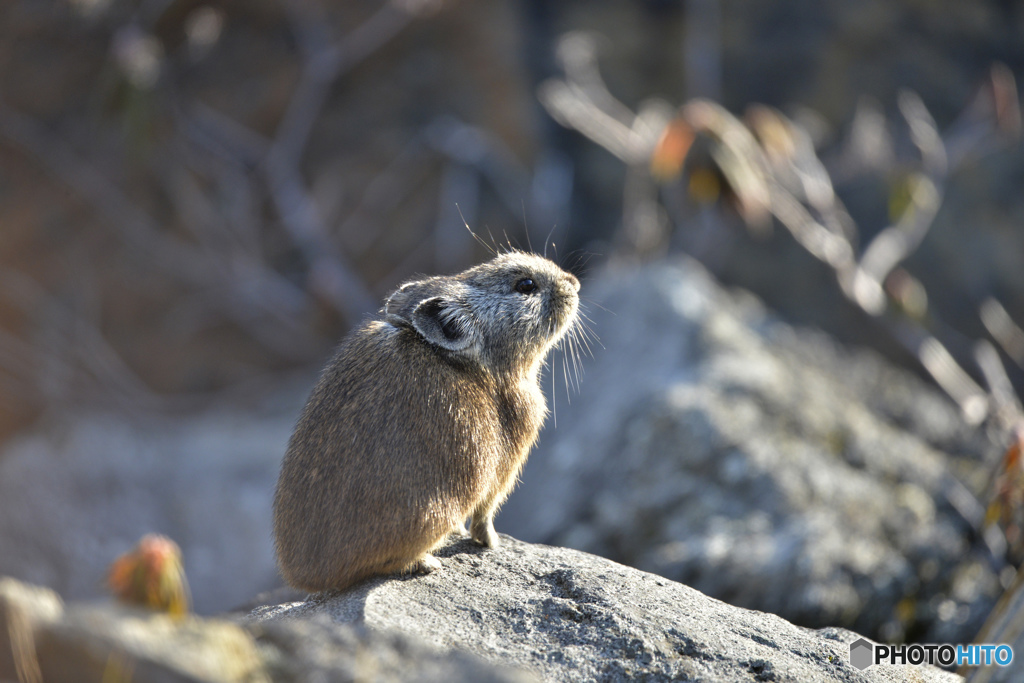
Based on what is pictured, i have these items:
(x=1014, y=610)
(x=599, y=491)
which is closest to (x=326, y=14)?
(x=599, y=491)

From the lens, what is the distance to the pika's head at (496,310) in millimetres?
4750

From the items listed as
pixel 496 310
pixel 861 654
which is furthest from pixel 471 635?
pixel 861 654

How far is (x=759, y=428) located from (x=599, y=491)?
1.51 m

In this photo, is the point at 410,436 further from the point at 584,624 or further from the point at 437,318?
the point at 584,624

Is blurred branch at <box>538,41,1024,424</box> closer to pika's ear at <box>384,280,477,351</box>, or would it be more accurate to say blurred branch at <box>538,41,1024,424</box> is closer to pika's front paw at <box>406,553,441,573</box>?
pika's ear at <box>384,280,477,351</box>

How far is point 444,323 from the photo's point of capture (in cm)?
475

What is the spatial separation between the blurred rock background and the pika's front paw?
3.20 meters

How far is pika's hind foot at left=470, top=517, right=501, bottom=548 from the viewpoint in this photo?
4.80 metres

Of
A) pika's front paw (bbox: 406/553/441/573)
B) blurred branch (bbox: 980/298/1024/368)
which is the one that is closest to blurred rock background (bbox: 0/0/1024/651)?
blurred branch (bbox: 980/298/1024/368)

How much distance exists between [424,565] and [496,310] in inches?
60.9

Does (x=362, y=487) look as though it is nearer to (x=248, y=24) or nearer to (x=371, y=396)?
(x=371, y=396)

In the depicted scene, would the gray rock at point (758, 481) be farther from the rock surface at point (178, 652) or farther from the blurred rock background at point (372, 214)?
the rock surface at point (178, 652)

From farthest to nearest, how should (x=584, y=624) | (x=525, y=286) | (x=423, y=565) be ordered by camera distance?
(x=525, y=286), (x=423, y=565), (x=584, y=624)

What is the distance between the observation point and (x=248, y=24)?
12.2m
